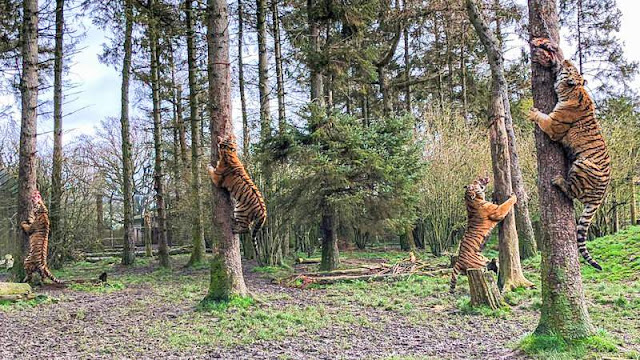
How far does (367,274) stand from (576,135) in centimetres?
715

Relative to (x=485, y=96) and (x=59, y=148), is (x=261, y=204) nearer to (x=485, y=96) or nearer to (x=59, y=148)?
(x=59, y=148)

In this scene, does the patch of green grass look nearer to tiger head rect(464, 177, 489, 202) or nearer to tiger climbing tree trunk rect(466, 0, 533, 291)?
tiger head rect(464, 177, 489, 202)

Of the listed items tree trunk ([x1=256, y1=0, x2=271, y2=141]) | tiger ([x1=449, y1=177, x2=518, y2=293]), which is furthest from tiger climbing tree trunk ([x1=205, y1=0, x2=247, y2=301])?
tree trunk ([x1=256, y1=0, x2=271, y2=141])

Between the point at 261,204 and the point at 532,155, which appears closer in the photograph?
the point at 261,204

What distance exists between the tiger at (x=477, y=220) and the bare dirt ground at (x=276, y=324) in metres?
0.82

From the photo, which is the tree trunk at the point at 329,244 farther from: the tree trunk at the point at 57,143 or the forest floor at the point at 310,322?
the tree trunk at the point at 57,143

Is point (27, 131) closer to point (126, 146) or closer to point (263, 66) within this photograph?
point (126, 146)

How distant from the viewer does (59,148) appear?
14445mm

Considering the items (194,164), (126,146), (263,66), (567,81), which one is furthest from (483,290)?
(126,146)

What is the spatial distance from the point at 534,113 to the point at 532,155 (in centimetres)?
1245

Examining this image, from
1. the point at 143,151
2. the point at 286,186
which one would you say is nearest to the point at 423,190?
the point at 286,186

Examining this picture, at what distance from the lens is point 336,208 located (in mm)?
11367

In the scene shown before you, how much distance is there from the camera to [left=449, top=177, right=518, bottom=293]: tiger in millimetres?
7574

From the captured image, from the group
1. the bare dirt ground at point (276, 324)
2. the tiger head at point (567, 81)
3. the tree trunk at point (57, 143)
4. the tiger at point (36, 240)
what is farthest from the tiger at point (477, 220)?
the tree trunk at point (57, 143)
